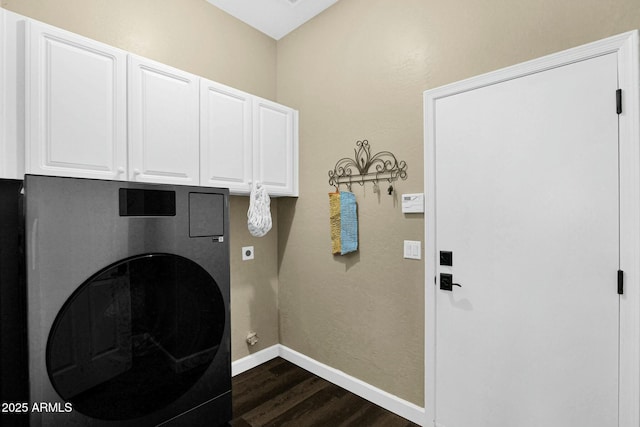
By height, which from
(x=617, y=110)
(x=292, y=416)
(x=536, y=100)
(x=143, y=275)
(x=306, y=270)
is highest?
(x=536, y=100)

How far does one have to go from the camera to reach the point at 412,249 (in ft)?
6.11

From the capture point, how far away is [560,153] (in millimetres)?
1373

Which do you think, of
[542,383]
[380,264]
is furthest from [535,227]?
[380,264]

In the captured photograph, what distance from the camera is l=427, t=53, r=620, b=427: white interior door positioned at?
129 centimetres

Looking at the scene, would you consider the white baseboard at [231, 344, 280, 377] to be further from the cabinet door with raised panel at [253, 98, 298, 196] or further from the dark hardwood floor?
the cabinet door with raised panel at [253, 98, 298, 196]

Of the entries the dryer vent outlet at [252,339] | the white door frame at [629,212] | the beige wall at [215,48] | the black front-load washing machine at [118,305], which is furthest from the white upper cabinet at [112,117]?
the white door frame at [629,212]

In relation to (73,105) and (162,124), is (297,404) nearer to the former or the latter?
(162,124)

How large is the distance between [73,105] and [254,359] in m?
2.13

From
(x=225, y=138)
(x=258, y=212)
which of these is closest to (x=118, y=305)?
(x=258, y=212)

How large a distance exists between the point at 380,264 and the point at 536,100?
123 centimetres

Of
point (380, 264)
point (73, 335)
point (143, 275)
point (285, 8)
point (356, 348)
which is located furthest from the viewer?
point (285, 8)

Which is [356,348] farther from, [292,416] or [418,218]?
[418,218]

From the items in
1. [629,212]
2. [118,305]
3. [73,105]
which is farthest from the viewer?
[73,105]

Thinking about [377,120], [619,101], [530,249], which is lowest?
[530,249]
